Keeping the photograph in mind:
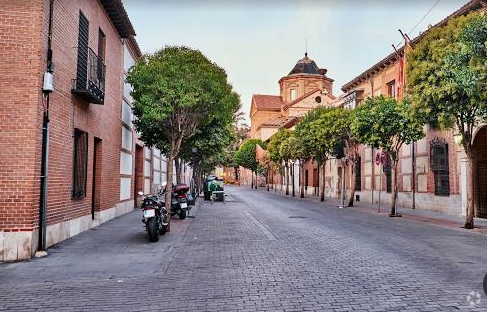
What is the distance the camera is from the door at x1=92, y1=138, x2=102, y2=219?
44.0 feet

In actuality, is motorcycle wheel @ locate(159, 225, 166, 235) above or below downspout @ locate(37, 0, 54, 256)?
below

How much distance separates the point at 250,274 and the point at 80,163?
22.6ft

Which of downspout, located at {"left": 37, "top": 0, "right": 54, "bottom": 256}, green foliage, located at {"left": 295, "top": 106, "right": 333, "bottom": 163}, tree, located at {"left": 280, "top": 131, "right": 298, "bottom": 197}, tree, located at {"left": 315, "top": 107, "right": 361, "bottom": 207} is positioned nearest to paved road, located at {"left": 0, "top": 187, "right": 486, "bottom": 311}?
downspout, located at {"left": 37, "top": 0, "right": 54, "bottom": 256}

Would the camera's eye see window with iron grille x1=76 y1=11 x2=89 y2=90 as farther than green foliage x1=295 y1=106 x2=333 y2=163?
No

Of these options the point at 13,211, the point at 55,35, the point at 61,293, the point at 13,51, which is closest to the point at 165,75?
the point at 55,35

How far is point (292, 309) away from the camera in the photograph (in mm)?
4895

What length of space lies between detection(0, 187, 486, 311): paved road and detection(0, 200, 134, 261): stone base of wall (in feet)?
1.02

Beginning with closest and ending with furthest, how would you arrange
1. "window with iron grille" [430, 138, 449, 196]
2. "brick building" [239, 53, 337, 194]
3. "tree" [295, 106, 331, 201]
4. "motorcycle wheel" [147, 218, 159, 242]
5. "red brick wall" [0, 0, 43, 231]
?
1. "red brick wall" [0, 0, 43, 231]
2. "motorcycle wheel" [147, 218, 159, 242]
3. "window with iron grille" [430, 138, 449, 196]
4. "tree" [295, 106, 331, 201]
5. "brick building" [239, 53, 337, 194]

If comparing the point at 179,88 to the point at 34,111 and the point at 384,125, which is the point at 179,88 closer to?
the point at 34,111

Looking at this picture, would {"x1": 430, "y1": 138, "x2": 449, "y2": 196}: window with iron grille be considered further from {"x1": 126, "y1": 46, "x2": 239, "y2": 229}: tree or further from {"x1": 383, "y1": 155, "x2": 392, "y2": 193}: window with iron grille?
{"x1": 126, "y1": 46, "x2": 239, "y2": 229}: tree

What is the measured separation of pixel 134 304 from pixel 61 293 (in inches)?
48.6

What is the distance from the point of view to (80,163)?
11500 millimetres

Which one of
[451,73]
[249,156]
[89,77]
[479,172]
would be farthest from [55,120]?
[249,156]

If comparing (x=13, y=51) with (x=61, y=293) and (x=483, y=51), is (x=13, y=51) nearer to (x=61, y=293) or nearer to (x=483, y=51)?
(x=61, y=293)
